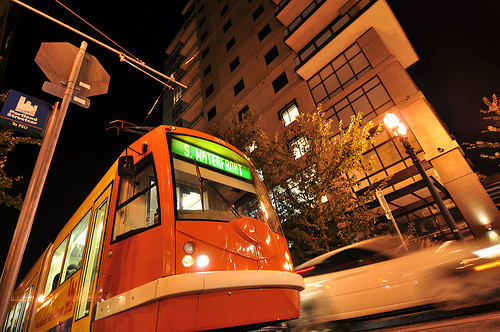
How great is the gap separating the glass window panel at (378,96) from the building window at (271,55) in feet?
31.4

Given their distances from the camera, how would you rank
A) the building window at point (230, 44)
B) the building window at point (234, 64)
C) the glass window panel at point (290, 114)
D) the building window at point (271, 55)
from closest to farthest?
1. the glass window panel at point (290, 114)
2. the building window at point (271, 55)
3. the building window at point (234, 64)
4. the building window at point (230, 44)

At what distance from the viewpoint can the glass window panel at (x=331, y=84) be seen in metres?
17.1

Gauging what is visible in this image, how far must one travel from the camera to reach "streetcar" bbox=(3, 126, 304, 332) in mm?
2725

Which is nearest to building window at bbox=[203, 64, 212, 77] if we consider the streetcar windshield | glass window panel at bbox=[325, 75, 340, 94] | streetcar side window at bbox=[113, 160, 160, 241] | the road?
glass window panel at bbox=[325, 75, 340, 94]

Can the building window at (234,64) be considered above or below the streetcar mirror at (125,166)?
above

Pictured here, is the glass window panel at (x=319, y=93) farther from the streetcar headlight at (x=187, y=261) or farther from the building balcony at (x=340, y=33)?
the streetcar headlight at (x=187, y=261)

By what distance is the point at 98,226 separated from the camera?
443cm

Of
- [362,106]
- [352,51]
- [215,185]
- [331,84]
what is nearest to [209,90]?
[331,84]

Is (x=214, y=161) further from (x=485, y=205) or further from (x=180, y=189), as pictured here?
(x=485, y=205)

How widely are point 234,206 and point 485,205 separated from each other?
1247 cm

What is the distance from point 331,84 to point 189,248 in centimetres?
1692

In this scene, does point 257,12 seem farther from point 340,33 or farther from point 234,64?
point 340,33

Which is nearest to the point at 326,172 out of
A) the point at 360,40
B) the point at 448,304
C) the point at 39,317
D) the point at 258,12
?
the point at 448,304

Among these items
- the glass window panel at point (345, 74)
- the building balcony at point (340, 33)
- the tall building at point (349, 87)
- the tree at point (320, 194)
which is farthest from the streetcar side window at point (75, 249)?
the building balcony at point (340, 33)
